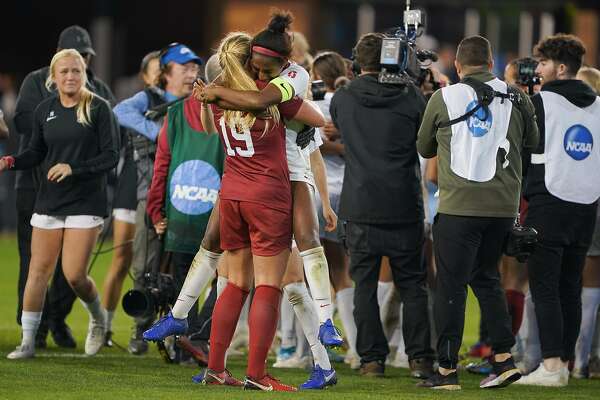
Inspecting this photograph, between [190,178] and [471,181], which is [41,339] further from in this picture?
[471,181]

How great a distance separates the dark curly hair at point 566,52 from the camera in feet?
30.9

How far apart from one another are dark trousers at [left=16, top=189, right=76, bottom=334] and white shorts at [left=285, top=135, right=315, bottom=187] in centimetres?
309

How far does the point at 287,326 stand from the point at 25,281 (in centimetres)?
197

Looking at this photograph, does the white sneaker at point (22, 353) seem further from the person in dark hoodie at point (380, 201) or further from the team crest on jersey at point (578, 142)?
the team crest on jersey at point (578, 142)

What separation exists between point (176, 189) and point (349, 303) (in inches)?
61.6

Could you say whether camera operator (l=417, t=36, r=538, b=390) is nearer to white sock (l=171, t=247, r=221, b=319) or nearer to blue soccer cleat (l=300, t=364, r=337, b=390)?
blue soccer cleat (l=300, t=364, r=337, b=390)

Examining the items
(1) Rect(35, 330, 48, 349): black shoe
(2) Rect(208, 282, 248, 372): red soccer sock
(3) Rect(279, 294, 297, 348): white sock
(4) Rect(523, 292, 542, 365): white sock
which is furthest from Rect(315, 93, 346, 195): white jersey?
(1) Rect(35, 330, 48, 349): black shoe

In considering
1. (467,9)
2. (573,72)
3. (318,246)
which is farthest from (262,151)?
(467,9)

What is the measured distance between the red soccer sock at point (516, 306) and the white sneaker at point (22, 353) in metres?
3.24

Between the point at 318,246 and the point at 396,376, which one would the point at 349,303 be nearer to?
the point at 396,376

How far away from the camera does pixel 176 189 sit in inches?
376

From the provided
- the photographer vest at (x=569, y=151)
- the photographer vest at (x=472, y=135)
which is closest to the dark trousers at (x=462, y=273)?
the photographer vest at (x=472, y=135)

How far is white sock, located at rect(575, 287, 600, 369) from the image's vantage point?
9.92 metres

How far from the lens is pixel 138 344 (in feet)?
34.4
